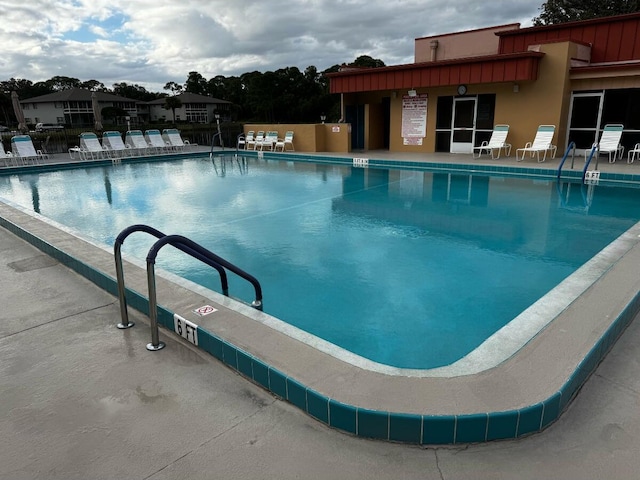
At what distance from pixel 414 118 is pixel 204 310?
12961 mm

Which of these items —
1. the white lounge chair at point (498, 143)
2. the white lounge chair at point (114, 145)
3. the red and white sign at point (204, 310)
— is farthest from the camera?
the white lounge chair at point (114, 145)

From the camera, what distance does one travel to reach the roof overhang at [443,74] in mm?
11547

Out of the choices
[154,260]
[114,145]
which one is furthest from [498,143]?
[114,145]

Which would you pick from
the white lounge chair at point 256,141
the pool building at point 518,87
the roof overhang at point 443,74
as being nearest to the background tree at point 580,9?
the pool building at point 518,87

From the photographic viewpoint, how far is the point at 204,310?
9.87 ft

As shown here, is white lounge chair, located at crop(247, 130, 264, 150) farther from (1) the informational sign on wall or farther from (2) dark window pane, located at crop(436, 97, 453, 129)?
(2) dark window pane, located at crop(436, 97, 453, 129)

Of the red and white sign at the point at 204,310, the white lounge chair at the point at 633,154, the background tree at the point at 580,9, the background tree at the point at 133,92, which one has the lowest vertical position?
the red and white sign at the point at 204,310

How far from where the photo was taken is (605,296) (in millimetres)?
3141

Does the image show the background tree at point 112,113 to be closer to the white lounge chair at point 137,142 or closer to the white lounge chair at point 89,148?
the white lounge chair at point 137,142

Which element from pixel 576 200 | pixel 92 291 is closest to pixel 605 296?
pixel 92 291

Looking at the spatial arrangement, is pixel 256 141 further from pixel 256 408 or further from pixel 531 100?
pixel 256 408

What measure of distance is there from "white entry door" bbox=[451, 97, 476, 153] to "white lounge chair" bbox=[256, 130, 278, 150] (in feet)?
20.5

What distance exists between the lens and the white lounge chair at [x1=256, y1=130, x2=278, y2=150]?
16616 millimetres

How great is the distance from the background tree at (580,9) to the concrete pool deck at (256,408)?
28854 mm
